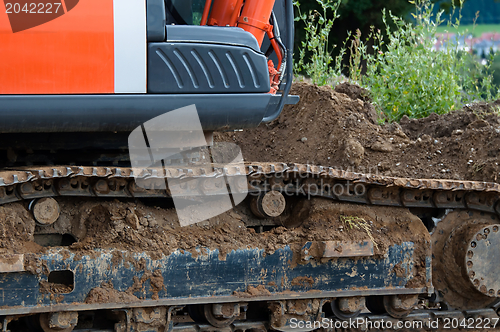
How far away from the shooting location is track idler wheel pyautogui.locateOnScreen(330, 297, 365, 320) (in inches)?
150

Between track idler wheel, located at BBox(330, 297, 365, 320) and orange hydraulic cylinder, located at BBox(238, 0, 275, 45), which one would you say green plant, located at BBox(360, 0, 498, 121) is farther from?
orange hydraulic cylinder, located at BBox(238, 0, 275, 45)

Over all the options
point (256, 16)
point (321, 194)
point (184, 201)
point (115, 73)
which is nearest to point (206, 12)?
point (256, 16)

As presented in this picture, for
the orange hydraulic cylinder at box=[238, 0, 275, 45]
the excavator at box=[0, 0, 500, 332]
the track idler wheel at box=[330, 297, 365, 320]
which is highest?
the orange hydraulic cylinder at box=[238, 0, 275, 45]

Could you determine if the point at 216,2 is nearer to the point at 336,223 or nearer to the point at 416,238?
the point at 336,223

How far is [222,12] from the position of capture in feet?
11.5

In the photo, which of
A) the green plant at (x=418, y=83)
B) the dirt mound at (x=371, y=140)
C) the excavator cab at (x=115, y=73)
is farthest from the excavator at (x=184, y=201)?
the green plant at (x=418, y=83)

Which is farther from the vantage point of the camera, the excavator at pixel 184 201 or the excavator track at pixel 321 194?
the excavator track at pixel 321 194

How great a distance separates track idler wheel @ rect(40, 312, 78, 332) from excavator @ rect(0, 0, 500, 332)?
1cm

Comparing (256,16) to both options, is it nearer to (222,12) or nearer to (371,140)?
(222,12)

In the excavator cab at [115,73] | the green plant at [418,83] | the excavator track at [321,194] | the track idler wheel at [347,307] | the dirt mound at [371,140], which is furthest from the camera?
the green plant at [418,83]

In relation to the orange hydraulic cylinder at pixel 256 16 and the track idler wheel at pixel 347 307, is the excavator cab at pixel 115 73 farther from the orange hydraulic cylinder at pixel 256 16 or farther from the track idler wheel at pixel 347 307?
the track idler wheel at pixel 347 307

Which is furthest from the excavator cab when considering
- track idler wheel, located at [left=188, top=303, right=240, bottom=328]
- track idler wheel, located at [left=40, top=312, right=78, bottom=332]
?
track idler wheel, located at [left=188, top=303, right=240, bottom=328]

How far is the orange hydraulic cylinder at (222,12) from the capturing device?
350cm

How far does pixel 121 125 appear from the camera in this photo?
10.3 ft
